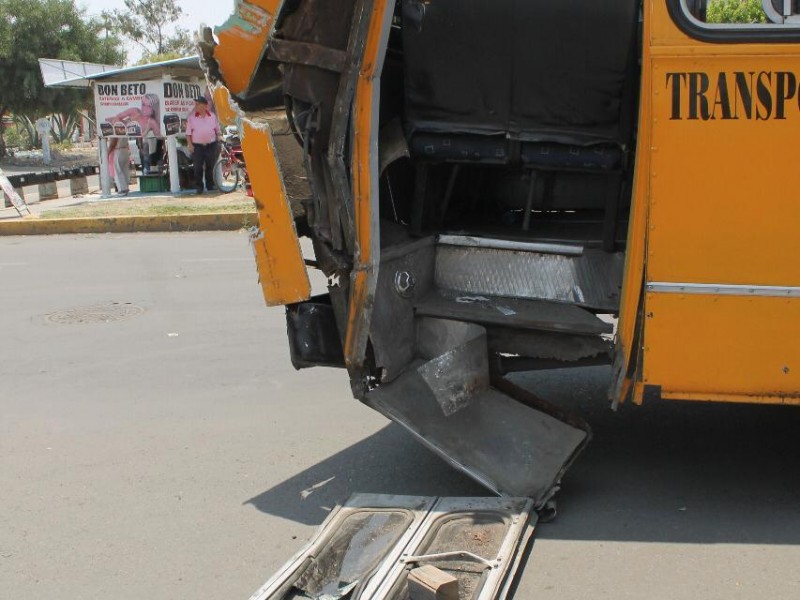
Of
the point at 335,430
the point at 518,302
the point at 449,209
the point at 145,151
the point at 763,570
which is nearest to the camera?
the point at 763,570

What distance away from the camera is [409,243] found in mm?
5016

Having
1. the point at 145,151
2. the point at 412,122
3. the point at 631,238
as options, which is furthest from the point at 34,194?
the point at 631,238

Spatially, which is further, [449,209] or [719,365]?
[449,209]

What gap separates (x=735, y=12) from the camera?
13.1ft

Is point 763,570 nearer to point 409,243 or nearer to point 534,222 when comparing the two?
point 409,243

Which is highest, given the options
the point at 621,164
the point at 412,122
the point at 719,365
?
the point at 412,122

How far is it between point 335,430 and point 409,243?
48.3 inches

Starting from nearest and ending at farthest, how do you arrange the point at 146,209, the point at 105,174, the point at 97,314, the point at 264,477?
the point at 264,477 → the point at 97,314 → the point at 146,209 → the point at 105,174

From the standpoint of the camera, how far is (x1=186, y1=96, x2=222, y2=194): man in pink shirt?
54.2 ft

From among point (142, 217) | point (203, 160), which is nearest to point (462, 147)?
point (142, 217)

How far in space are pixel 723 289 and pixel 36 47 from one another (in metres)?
37.3

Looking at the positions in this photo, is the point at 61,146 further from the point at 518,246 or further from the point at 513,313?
the point at 513,313

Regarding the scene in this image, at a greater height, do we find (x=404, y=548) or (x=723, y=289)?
(x=723, y=289)

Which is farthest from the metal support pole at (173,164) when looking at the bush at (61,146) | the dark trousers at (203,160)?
the bush at (61,146)
